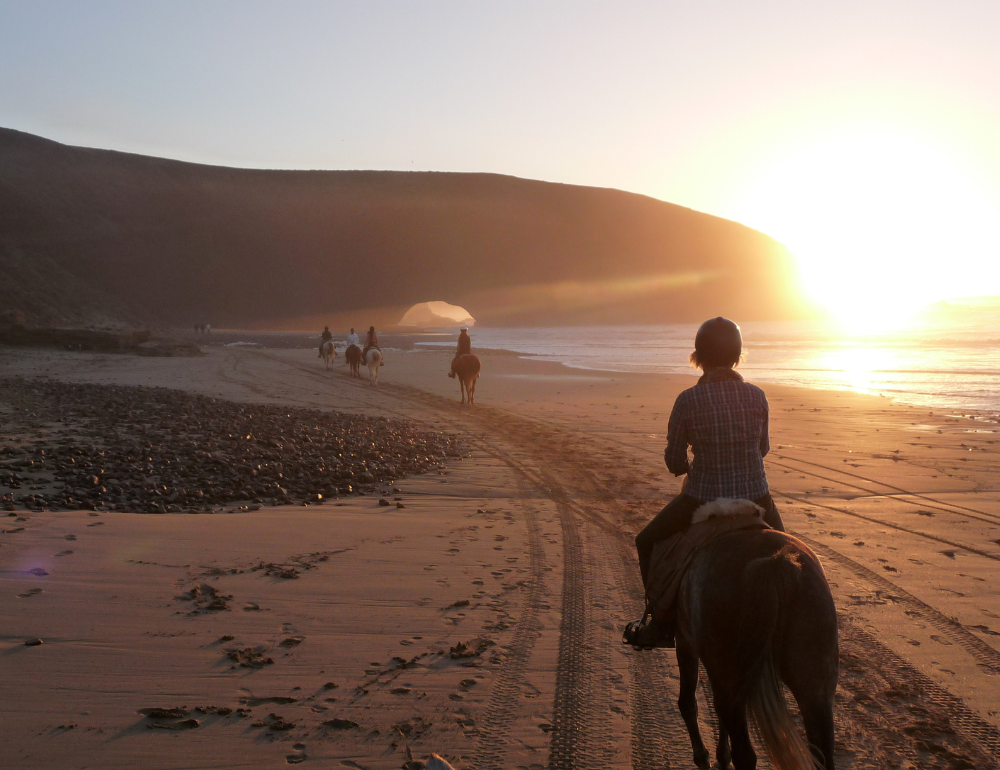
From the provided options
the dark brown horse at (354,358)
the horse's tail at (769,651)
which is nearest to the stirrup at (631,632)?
the horse's tail at (769,651)

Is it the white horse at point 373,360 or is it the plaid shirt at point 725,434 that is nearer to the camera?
the plaid shirt at point 725,434

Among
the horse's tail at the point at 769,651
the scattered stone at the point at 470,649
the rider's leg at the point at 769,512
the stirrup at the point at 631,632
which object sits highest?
the rider's leg at the point at 769,512

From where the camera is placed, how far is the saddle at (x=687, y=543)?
3.11 m

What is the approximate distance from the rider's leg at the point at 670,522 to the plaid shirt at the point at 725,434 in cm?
6

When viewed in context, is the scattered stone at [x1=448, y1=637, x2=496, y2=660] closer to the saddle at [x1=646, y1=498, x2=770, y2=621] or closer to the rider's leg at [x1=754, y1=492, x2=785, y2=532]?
the saddle at [x1=646, y1=498, x2=770, y2=621]

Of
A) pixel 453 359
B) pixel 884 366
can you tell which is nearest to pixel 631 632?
pixel 453 359

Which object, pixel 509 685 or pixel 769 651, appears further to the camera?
pixel 509 685

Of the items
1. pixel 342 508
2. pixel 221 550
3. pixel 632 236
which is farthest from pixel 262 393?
pixel 632 236

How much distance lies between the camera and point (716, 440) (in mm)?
3389

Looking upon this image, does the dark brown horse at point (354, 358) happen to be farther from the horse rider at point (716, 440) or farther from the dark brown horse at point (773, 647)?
the dark brown horse at point (773, 647)

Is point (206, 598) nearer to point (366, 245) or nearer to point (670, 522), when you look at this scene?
point (670, 522)

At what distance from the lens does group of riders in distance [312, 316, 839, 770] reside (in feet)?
8.80

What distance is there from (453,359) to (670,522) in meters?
16.5

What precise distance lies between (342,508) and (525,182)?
141 meters
